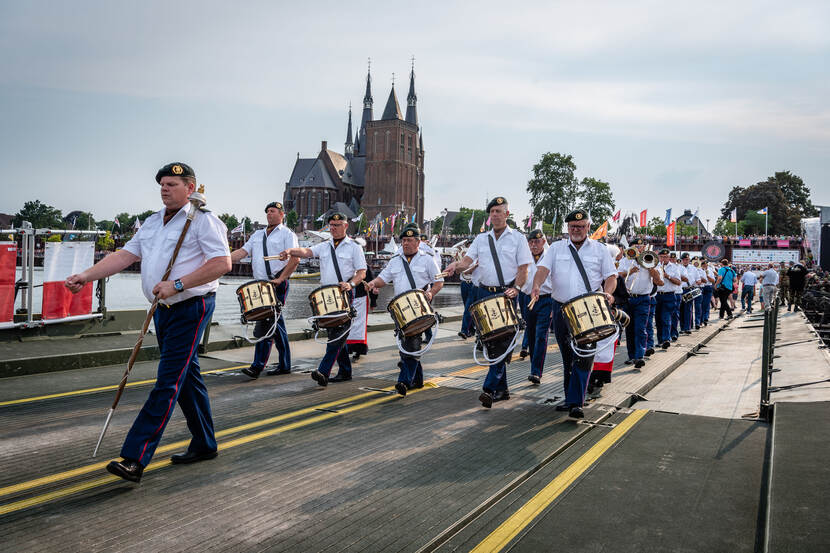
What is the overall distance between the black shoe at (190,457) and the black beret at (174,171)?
2171 millimetres

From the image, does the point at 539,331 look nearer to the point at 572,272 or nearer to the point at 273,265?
the point at 572,272

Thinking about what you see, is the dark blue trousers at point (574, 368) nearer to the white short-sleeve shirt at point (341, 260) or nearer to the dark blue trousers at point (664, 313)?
the white short-sleeve shirt at point (341, 260)

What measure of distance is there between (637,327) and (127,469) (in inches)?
346

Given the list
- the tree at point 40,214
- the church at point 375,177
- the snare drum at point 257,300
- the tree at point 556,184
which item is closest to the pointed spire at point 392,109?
the church at point 375,177

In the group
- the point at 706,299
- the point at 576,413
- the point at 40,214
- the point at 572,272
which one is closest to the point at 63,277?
the point at 572,272

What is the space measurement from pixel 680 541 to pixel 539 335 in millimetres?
5720

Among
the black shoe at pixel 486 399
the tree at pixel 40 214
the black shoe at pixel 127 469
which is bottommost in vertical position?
the black shoe at pixel 486 399

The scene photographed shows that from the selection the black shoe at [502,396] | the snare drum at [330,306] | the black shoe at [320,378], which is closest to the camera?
the black shoe at [502,396]

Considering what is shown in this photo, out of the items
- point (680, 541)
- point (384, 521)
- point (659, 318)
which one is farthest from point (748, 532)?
point (659, 318)

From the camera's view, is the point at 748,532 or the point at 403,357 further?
the point at 403,357

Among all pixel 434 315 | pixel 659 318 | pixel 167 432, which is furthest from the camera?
pixel 659 318

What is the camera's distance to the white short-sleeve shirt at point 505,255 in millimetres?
7645

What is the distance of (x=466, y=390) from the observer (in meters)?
8.09

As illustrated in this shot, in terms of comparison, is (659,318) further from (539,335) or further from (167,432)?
(167,432)
